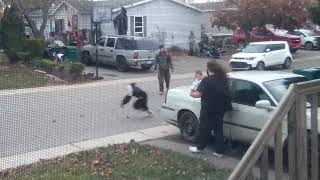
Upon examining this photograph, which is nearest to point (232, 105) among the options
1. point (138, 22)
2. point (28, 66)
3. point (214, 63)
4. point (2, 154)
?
point (214, 63)

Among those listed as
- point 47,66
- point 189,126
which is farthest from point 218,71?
point 47,66

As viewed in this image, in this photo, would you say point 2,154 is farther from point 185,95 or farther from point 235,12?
point 235,12

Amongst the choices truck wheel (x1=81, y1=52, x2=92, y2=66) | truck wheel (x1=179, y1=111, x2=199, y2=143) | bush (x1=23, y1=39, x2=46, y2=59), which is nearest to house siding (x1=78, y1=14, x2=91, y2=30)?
truck wheel (x1=179, y1=111, x2=199, y2=143)

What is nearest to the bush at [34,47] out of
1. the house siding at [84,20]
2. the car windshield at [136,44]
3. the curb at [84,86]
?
the car windshield at [136,44]

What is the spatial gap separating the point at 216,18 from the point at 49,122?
20759 mm

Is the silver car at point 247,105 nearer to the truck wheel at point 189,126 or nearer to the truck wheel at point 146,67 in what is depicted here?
the truck wheel at point 189,126

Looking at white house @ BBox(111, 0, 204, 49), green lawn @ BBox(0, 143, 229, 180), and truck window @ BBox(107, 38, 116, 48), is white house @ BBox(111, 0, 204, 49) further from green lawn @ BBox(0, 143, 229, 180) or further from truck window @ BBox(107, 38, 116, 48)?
green lawn @ BBox(0, 143, 229, 180)

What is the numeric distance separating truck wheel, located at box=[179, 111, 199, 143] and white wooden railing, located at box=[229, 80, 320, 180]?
433 cm

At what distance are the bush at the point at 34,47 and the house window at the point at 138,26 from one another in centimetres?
603

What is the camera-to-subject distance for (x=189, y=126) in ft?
28.0

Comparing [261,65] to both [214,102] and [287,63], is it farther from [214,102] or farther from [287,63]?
[214,102]

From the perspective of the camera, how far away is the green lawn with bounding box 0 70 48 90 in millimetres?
14984

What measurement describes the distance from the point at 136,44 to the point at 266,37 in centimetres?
1254

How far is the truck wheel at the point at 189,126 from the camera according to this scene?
8.37m
